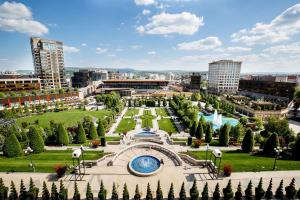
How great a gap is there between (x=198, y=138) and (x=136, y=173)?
70.7 feet

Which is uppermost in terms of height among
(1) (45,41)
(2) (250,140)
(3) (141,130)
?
(1) (45,41)

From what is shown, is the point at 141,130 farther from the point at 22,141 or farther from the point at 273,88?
the point at 273,88

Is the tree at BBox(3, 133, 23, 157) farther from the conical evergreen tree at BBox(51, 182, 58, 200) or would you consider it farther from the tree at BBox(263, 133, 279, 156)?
the tree at BBox(263, 133, 279, 156)

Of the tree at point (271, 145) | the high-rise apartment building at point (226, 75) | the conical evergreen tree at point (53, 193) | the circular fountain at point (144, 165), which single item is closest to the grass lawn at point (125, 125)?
the circular fountain at point (144, 165)

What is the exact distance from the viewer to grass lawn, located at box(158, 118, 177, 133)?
49062mm

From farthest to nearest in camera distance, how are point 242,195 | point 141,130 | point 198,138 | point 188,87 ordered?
point 188,87
point 141,130
point 198,138
point 242,195

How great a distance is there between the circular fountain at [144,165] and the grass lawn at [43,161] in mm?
7090

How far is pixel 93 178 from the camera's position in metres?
24.2

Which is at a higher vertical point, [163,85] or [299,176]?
[163,85]

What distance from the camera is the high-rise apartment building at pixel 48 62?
101938 millimetres

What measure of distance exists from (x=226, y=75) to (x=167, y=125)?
292 feet

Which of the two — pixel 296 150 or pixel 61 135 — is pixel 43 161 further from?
pixel 296 150

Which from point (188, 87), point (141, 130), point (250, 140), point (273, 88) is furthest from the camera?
point (188, 87)

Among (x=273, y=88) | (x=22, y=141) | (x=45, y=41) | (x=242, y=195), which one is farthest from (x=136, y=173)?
(x=45, y=41)
